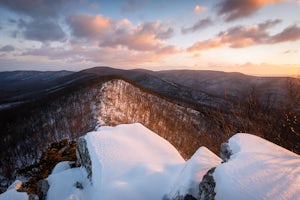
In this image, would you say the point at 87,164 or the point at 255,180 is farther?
the point at 87,164

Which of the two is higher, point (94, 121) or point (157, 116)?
point (94, 121)

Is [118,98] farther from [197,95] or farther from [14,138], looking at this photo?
[197,95]

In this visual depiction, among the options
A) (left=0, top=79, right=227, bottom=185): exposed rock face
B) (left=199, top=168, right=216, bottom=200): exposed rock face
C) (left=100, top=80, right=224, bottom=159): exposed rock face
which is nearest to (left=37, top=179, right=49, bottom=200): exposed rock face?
(left=199, top=168, right=216, bottom=200): exposed rock face

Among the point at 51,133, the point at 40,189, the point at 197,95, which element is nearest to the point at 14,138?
the point at 51,133

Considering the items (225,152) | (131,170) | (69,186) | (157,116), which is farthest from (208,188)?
(157,116)

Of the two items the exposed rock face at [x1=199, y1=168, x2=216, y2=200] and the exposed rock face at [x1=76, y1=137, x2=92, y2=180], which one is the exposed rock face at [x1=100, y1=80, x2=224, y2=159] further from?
the exposed rock face at [x1=199, y1=168, x2=216, y2=200]

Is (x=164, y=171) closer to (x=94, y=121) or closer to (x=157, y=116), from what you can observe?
(x=94, y=121)

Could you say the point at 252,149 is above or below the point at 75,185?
above
